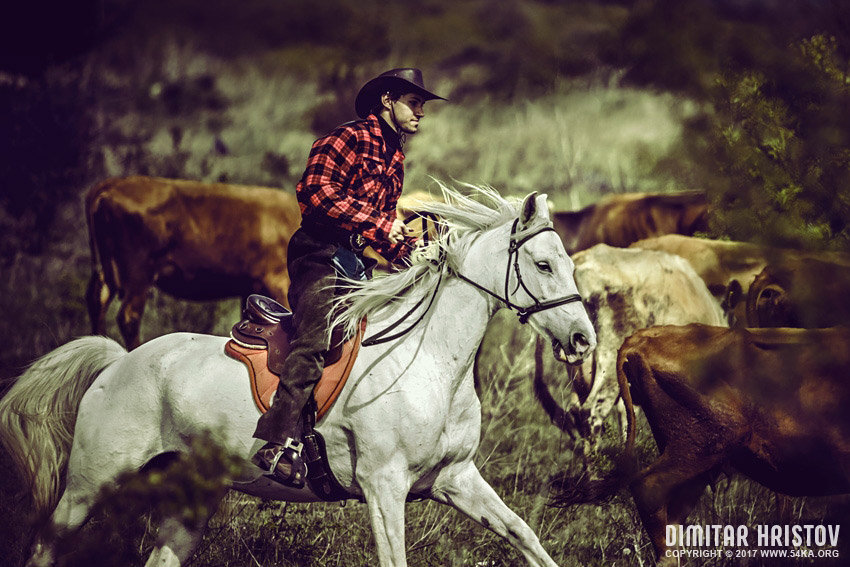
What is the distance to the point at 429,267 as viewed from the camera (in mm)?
5020

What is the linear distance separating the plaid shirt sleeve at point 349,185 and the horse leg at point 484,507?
1248 millimetres

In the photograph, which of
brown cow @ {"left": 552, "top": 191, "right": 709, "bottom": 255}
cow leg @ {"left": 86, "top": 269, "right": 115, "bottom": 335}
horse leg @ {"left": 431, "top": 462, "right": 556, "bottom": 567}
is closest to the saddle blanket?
horse leg @ {"left": 431, "top": 462, "right": 556, "bottom": 567}

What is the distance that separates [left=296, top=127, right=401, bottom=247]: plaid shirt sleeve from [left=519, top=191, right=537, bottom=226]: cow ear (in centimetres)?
68

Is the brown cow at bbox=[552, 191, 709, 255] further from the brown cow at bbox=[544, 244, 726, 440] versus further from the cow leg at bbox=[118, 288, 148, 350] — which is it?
the cow leg at bbox=[118, 288, 148, 350]

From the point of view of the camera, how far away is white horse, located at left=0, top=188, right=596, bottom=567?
4.66m

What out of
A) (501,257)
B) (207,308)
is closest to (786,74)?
(501,257)

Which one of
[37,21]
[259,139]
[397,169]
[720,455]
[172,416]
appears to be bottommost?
[720,455]

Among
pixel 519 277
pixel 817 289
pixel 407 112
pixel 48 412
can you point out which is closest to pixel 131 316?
pixel 48 412

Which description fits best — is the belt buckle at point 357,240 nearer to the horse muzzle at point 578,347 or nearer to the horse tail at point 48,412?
the horse muzzle at point 578,347

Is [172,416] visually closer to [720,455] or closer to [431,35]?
[720,455]

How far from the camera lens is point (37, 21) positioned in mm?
18328

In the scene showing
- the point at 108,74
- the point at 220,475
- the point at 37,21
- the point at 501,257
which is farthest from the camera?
the point at 108,74

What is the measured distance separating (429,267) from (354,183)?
2.04 feet

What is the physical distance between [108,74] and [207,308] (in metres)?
16.8
